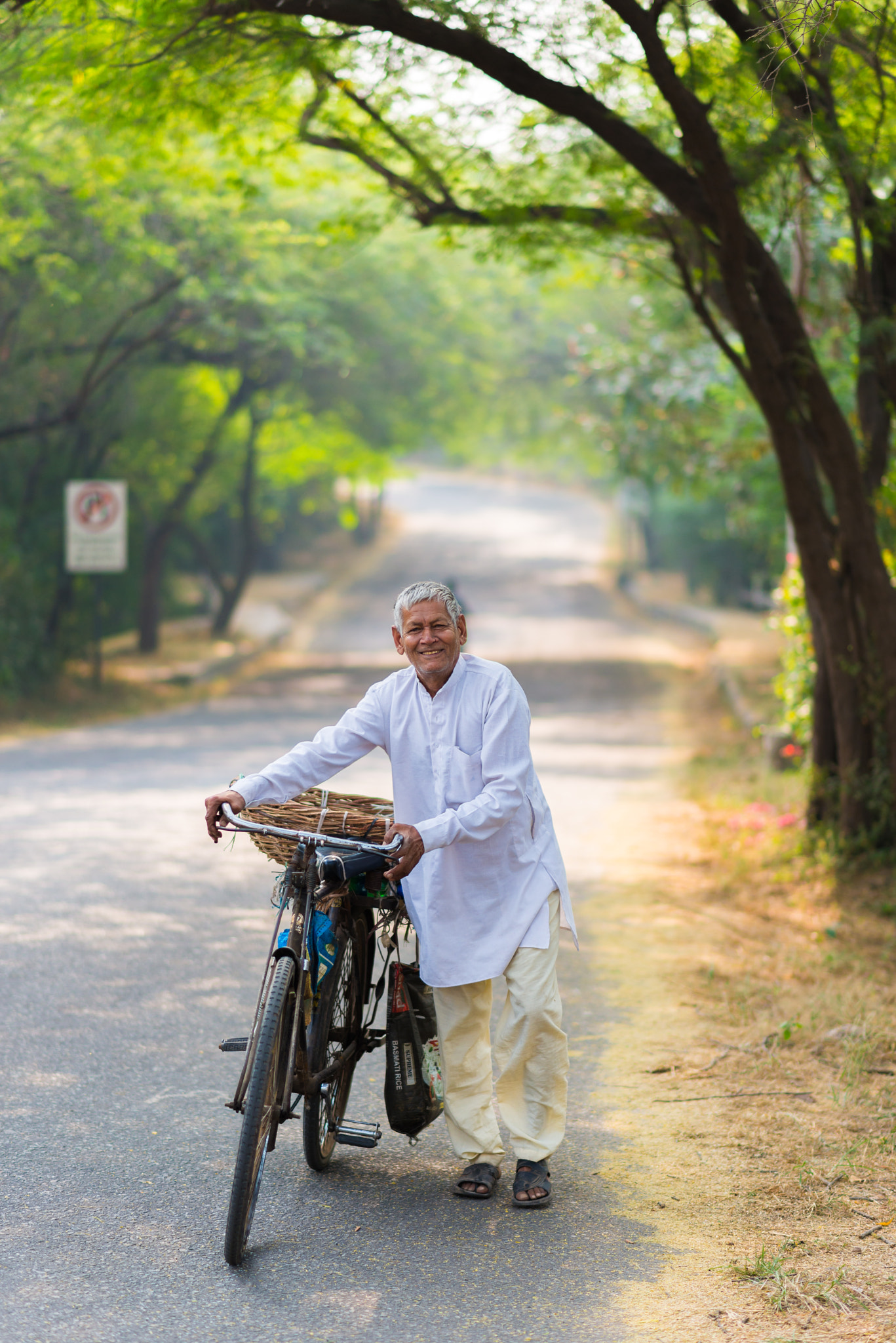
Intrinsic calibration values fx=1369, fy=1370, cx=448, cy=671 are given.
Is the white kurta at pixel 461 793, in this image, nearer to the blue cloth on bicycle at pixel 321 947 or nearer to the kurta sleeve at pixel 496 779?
the kurta sleeve at pixel 496 779

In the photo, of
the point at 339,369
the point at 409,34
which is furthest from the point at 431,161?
the point at 339,369

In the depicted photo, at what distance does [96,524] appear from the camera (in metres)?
19.1

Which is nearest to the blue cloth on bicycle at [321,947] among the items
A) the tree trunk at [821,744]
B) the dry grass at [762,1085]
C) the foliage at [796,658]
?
the dry grass at [762,1085]

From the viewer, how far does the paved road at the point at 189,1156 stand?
3.37 metres

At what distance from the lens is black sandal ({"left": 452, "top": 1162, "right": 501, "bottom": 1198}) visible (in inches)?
160

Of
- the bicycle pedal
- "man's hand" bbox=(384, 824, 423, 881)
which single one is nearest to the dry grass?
the bicycle pedal

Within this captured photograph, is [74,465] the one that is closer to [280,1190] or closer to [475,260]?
[475,260]

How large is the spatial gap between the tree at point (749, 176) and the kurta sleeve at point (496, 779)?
430 centimetres

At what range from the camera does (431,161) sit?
934 cm

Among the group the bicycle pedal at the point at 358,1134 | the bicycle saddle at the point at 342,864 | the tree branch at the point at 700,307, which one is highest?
the tree branch at the point at 700,307

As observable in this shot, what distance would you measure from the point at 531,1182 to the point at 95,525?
16.3 m

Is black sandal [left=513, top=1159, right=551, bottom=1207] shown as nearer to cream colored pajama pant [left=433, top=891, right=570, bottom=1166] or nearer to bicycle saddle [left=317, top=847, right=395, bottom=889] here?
cream colored pajama pant [left=433, top=891, right=570, bottom=1166]

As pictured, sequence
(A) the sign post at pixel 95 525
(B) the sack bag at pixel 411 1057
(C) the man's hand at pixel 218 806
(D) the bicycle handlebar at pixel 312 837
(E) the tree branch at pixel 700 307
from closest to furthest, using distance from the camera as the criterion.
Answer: (D) the bicycle handlebar at pixel 312 837, (C) the man's hand at pixel 218 806, (B) the sack bag at pixel 411 1057, (E) the tree branch at pixel 700 307, (A) the sign post at pixel 95 525

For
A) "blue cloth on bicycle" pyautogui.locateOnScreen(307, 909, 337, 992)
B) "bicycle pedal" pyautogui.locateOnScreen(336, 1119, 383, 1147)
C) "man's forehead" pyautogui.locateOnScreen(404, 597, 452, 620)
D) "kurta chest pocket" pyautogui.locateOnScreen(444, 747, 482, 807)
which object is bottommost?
"bicycle pedal" pyautogui.locateOnScreen(336, 1119, 383, 1147)
